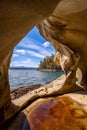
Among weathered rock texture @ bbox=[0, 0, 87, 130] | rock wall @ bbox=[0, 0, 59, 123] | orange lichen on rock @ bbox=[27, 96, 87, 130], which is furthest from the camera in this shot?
orange lichen on rock @ bbox=[27, 96, 87, 130]

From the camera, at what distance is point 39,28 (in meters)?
5.72

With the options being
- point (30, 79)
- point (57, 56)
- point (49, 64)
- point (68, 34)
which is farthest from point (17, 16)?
point (49, 64)

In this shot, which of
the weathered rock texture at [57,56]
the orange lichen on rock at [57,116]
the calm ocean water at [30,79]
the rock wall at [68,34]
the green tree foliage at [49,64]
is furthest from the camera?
the green tree foliage at [49,64]

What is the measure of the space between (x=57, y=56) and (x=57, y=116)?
10.4 feet

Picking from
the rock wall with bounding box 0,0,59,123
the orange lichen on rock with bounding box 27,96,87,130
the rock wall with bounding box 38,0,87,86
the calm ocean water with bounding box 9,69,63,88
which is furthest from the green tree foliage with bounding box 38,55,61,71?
the rock wall with bounding box 0,0,59,123

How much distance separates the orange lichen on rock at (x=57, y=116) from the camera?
3430 mm

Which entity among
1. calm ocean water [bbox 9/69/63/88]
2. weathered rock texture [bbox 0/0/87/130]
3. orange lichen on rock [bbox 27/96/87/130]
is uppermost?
weathered rock texture [bbox 0/0/87/130]

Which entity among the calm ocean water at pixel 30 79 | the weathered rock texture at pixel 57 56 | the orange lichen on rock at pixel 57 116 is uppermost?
the weathered rock texture at pixel 57 56

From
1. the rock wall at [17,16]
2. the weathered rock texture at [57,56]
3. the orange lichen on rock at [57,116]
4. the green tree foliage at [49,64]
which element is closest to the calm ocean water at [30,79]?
the green tree foliage at [49,64]

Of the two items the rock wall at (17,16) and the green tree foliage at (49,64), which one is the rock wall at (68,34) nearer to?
the rock wall at (17,16)

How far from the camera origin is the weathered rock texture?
6.55ft

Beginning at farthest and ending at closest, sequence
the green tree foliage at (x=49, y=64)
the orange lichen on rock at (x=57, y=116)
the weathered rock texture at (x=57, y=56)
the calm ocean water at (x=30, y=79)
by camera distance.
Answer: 1. the green tree foliage at (x=49, y=64)
2. the calm ocean water at (x=30, y=79)
3. the orange lichen on rock at (x=57, y=116)
4. the weathered rock texture at (x=57, y=56)

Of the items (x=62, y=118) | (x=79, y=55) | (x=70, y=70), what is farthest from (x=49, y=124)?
(x=79, y=55)

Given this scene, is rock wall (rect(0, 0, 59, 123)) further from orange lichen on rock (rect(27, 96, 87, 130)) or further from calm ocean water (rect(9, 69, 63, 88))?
calm ocean water (rect(9, 69, 63, 88))
